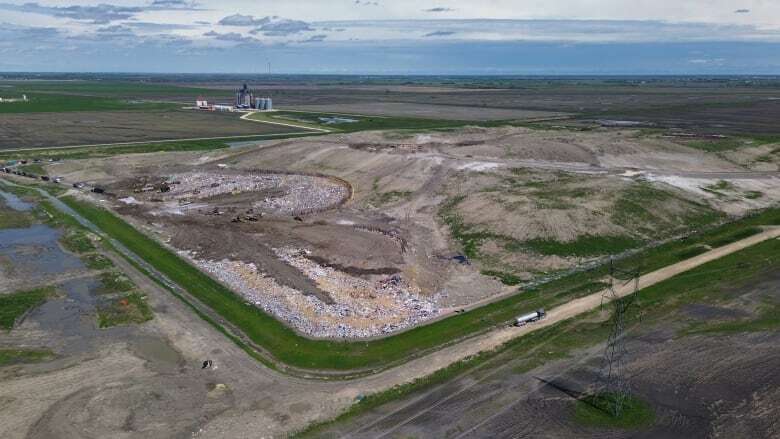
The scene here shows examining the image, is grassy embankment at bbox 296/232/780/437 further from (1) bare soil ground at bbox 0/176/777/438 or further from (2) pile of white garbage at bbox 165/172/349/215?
(2) pile of white garbage at bbox 165/172/349/215

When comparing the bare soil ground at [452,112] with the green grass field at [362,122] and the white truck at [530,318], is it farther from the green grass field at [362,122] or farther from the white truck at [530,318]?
the white truck at [530,318]

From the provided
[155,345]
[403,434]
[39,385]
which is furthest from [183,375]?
[403,434]

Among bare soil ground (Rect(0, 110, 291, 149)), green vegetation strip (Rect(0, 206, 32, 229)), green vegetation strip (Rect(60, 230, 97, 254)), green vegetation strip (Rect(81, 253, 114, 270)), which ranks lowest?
green vegetation strip (Rect(81, 253, 114, 270))

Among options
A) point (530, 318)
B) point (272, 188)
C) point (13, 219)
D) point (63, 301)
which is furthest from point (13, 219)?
point (530, 318)

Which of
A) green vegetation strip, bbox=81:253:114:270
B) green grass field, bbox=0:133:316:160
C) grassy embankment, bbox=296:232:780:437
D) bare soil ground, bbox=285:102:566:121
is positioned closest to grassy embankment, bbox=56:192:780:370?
green vegetation strip, bbox=81:253:114:270

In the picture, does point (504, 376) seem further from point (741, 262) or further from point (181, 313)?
point (741, 262)
